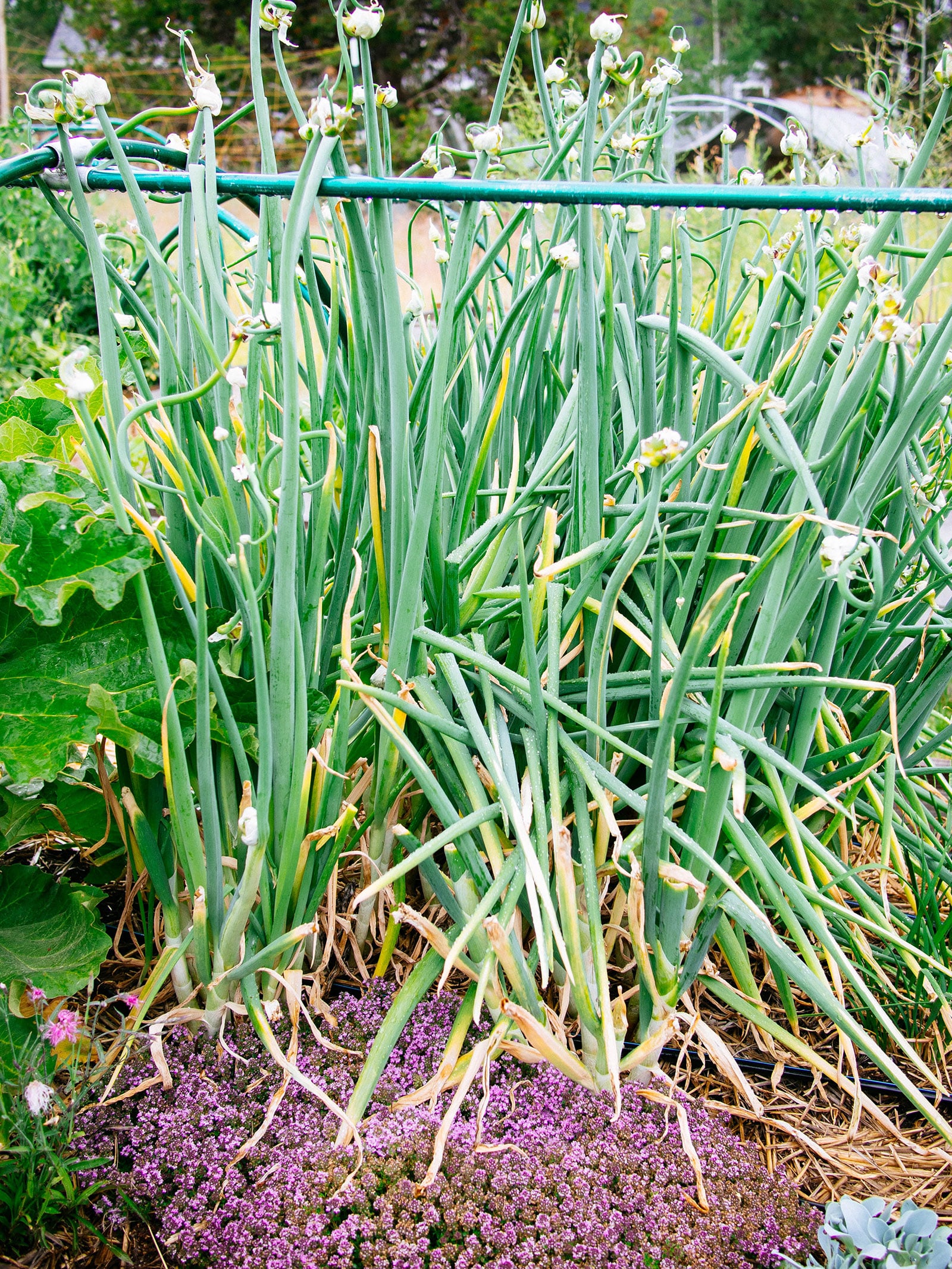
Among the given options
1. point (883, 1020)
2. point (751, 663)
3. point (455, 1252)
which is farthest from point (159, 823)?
point (883, 1020)

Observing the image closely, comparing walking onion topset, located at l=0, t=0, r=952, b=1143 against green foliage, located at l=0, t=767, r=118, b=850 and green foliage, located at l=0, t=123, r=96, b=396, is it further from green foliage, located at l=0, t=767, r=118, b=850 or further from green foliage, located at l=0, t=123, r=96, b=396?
A: green foliage, located at l=0, t=123, r=96, b=396

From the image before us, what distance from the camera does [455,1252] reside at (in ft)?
2.82

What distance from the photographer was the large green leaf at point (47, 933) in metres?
1.03

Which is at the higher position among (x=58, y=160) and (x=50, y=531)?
(x=58, y=160)

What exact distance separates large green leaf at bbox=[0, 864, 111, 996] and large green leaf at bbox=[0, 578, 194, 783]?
7.6 inches

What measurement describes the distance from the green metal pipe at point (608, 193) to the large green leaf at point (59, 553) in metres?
0.34

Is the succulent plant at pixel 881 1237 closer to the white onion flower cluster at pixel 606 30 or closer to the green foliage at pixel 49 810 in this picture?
the green foliage at pixel 49 810

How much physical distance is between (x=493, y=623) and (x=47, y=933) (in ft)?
2.23

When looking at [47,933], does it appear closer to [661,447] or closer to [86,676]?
[86,676]

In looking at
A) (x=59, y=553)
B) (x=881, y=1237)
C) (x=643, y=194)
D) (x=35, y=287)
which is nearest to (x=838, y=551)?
(x=643, y=194)

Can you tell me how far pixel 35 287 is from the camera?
4293 mm

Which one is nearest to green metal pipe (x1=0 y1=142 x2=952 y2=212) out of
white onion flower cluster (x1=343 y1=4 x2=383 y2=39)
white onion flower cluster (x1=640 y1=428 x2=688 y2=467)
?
white onion flower cluster (x1=343 y1=4 x2=383 y2=39)

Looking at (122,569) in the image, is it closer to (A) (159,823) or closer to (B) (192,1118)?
(A) (159,823)

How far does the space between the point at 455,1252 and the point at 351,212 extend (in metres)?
1.02
